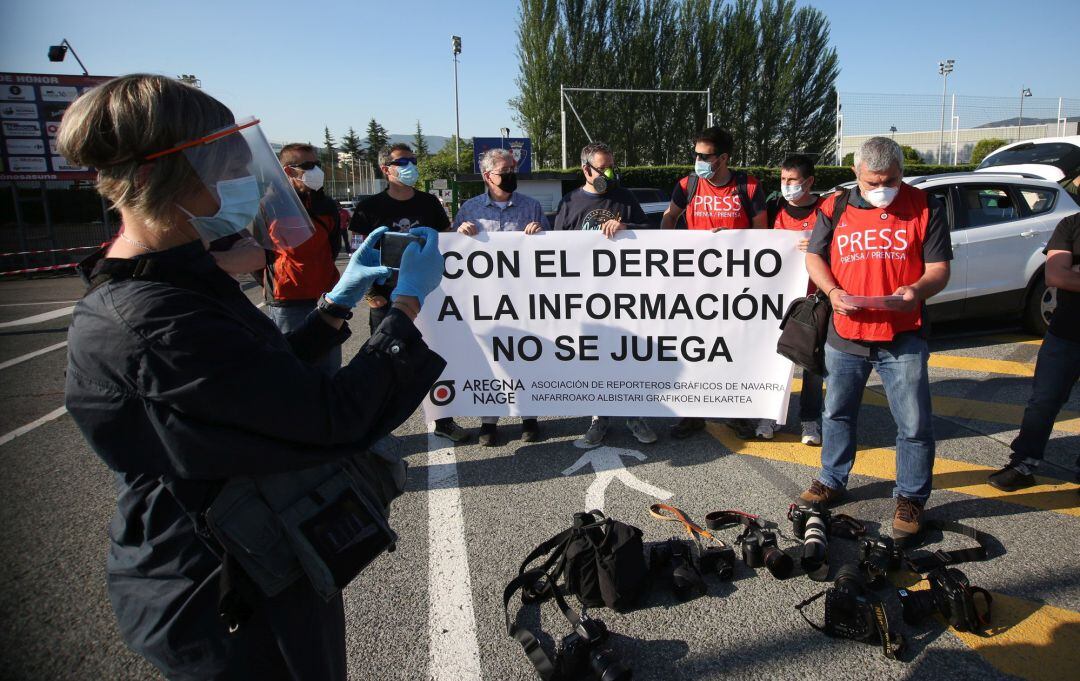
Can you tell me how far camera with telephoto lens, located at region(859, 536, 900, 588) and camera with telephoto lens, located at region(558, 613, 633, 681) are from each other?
49.6 inches

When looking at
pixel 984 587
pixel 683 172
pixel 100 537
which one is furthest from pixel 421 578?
pixel 683 172

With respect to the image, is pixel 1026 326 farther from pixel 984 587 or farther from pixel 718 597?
pixel 718 597

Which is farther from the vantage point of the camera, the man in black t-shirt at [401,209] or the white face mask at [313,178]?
the man in black t-shirt at [401,209]

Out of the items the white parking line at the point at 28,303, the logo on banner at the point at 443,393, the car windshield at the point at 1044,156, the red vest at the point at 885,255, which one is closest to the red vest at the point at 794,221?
the red vest at the point at 885,255

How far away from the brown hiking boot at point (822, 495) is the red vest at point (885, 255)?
0.89 m

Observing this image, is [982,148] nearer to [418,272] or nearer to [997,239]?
[997,239]

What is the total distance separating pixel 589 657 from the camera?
233 cm

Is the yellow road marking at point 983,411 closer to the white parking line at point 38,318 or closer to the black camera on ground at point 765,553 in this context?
the black camera on ground at point 765,553

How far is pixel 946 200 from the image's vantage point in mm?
6641

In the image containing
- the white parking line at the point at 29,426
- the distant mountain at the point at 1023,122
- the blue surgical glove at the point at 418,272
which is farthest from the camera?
the distant mountain at the point at 1023,122

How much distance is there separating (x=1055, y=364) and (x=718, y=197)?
91.3 inches

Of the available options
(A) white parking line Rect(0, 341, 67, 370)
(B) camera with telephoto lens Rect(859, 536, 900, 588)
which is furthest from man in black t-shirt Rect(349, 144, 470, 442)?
(A) white parking line Rect(0, 341, 67, 370)

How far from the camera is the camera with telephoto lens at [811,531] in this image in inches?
114

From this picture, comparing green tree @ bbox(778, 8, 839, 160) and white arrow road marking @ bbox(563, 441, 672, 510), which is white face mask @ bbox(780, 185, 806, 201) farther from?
green tree @ bbox(778, 8, 839, 160)
